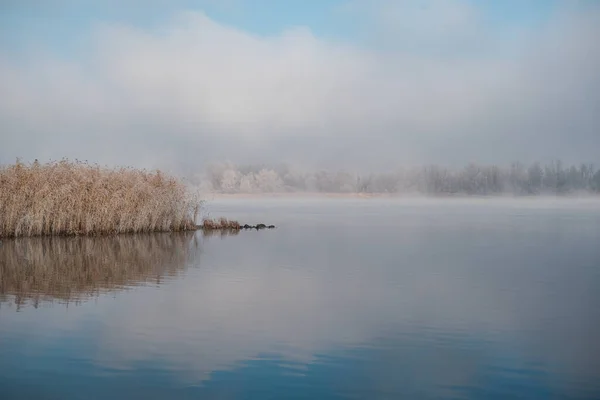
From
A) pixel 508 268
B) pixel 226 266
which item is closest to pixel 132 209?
pixel 226 266

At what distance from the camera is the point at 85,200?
2044 cm

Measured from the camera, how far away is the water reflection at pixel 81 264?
1065 centimetres

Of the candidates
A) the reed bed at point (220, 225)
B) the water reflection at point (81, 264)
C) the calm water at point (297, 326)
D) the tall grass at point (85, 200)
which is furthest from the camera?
the reed bed at point (220, 225)

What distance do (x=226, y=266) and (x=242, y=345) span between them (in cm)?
718

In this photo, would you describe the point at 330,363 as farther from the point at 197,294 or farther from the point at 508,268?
the point at 508,268

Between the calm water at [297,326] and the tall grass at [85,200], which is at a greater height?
Result: the tall grass at [85,200]

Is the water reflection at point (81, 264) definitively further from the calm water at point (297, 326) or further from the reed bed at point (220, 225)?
the reed bed at point (220, 225)

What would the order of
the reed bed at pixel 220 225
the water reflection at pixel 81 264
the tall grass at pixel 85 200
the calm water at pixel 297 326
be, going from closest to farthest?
the calm water at pixel 297 326 < the water reflection at pixel 81 264 < the tall grass at pixel 85 200 < the reed bed at pixel 220 225

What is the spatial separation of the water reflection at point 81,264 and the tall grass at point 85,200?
0.70m

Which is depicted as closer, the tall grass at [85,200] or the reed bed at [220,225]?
the tall grass at [85,200]

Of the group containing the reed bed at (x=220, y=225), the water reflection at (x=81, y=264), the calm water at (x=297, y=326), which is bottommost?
the calm water at (x=297, y=326)

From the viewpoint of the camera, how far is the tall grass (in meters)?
19.1

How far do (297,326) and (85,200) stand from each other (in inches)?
554

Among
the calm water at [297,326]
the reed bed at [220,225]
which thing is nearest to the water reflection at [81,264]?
the calm water at [297,326]
